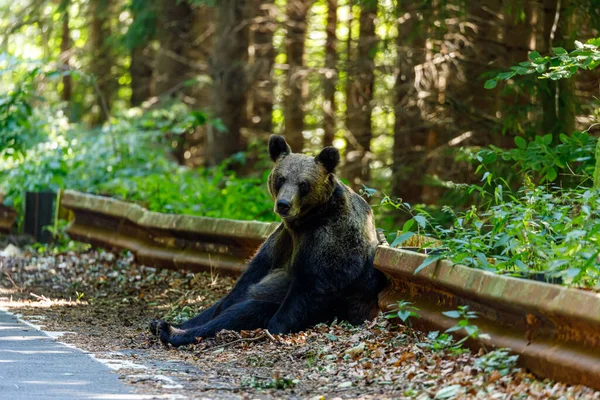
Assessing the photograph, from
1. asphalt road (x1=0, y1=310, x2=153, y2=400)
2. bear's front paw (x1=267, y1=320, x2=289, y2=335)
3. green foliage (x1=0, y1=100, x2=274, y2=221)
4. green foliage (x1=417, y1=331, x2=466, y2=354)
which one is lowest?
asphalt road (x1=0, y1=310, x2=153, y2=400)

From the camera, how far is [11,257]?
41.8 ft

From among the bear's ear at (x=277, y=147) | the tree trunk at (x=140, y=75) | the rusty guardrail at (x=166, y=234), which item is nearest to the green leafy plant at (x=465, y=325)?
the bear's ear at (x=277, y=147)

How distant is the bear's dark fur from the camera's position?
24.2 feet

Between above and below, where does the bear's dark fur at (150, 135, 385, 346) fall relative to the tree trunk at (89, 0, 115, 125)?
below

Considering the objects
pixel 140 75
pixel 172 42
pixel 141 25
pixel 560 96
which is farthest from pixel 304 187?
pixel 140 75

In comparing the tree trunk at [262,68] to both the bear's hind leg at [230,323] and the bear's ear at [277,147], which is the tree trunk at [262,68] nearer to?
the bear's ear at [277,147]

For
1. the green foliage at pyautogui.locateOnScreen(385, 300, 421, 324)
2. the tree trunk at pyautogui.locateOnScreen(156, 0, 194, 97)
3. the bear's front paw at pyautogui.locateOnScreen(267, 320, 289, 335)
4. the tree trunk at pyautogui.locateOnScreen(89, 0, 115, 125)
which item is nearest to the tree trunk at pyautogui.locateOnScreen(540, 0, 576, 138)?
the green foliage at pyautogui.locateOnScreen(385, 300, 421, 324)

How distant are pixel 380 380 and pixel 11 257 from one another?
8.25 meters

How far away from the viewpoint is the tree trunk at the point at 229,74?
2073cm

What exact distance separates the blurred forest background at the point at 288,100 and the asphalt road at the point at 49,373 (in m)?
3.24

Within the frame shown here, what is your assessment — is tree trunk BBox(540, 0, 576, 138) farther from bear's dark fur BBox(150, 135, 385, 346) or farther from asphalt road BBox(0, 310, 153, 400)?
asphalt road BBox(0, 310, 153, 400)

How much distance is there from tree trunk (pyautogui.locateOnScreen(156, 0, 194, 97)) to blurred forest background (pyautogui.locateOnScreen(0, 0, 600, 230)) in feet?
0.17

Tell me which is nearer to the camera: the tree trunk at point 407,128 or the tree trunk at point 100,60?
the tree trunk at point 407,128

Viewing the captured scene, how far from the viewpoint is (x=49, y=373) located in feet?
18.8
